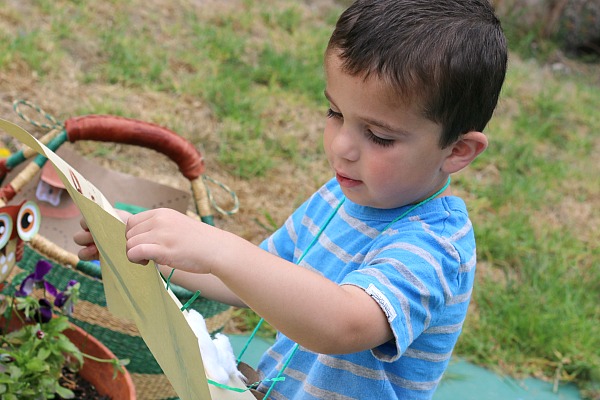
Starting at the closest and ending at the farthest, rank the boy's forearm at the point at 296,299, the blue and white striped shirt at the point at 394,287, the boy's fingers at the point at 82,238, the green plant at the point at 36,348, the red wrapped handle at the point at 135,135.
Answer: the boy's forearm at the point at 296,299, the blue and white striped shirt at the point at 394,287, the boy's fingers at the point at 82,238, the green plant at the point at 36,348, the red wrapped handle at the point at 135,135

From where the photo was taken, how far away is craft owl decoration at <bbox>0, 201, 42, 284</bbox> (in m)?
1.41

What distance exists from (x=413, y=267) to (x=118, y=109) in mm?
2293

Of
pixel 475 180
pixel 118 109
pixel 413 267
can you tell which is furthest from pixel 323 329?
pixel 475 180

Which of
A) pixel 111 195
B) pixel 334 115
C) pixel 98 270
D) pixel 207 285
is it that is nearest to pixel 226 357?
pixel 207 285

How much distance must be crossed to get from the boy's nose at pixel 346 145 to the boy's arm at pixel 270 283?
226mm

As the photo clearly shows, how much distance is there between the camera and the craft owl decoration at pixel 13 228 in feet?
4.64

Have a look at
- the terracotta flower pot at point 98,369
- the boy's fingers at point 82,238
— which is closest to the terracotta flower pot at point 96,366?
the terracotta flower pot at point 98,369

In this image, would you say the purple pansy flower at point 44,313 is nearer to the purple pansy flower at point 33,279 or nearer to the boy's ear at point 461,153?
the purple pansy flower at point 33,279

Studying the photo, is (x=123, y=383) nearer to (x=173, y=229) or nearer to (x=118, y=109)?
(x=173, y=229)

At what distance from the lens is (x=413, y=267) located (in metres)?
1.17

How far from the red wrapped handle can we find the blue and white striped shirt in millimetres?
760

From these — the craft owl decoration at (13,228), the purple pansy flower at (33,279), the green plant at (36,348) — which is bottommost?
the green plant at (36,348)

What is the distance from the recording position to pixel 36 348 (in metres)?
1.55

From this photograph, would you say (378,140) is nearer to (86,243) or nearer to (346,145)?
(346,145)
